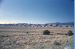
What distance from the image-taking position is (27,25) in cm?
900

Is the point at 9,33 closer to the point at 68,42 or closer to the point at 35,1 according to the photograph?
the point at 35,1

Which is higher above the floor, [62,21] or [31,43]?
[62,21]

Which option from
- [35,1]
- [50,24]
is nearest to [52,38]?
[50,24]

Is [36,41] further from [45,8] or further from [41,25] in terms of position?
[45,8]

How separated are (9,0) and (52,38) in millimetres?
1837

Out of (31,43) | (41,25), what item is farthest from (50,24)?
(31,43)

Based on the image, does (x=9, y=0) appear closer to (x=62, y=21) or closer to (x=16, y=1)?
(x=16, y=1)

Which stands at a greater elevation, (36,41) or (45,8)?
(45,8)

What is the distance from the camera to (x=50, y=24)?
29.3 ft

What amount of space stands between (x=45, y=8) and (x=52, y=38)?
0.98 meters

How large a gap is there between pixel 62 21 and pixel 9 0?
182cm

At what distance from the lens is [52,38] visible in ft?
29.1

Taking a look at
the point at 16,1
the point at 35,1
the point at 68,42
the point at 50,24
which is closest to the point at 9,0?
the point at 16,1

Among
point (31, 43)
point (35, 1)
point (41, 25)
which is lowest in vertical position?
point (31, 43)
